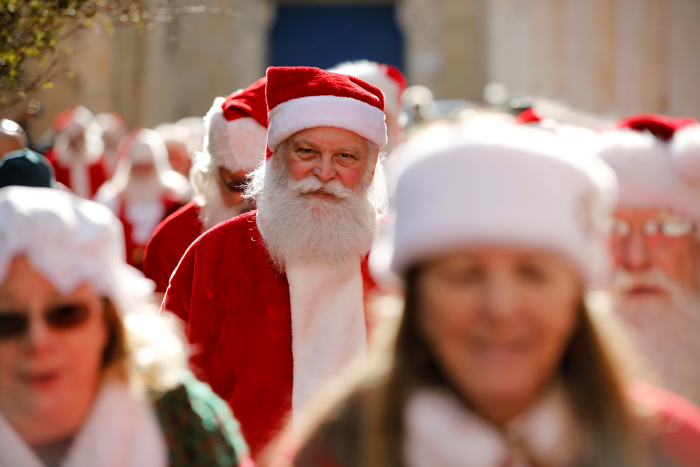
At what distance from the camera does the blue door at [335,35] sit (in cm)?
2252

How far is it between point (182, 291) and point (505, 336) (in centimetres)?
204

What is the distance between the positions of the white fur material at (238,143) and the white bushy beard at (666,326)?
8.07 feet

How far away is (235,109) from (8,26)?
1402 mm

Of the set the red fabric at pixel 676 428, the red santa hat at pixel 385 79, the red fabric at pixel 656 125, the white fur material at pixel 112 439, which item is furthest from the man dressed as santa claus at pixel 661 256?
the red santa hat at pixel 385 79

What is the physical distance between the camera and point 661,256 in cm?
269

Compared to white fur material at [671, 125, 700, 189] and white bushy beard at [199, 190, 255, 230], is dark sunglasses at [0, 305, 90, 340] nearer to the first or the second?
white fur material at [671, 125, 700, 189]

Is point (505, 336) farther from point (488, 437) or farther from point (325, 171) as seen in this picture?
point (325, 171)

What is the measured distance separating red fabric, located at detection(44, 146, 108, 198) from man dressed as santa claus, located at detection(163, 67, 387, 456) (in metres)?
7.20

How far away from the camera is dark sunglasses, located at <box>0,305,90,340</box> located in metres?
1.72

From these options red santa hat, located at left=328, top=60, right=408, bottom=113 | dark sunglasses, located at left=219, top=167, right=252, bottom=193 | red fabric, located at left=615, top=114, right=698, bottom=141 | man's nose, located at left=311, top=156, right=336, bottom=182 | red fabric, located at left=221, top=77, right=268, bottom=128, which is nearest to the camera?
red fabric, located at left=615, top=114, right=698, bottom=141

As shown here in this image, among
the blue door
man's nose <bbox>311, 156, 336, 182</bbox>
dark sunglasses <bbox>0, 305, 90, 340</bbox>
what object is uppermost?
dark sunglasses <bbox>0, 305, 90, 340</bbox>

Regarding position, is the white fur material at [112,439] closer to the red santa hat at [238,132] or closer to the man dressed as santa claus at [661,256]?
the man dressed as santa claus at [661,256]

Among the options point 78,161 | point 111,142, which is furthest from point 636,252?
point 111,142

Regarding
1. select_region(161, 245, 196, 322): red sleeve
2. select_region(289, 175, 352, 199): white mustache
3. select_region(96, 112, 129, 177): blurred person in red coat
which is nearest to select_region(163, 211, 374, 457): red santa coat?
select_region(161, 245, 196, 322): red sleeve
